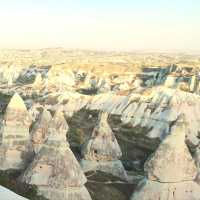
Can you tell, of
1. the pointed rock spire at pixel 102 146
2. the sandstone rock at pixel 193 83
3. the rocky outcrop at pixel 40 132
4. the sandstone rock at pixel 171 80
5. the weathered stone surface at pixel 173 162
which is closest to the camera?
the weathered stone surface at pixel 173 162

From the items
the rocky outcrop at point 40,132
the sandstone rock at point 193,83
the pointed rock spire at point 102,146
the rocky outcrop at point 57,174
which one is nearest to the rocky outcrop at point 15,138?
the rocky outcrop at point 40,132

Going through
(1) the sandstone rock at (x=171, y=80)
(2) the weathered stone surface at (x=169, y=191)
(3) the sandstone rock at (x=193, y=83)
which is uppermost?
(2) the weathered stone surface at (x=169, y=191)

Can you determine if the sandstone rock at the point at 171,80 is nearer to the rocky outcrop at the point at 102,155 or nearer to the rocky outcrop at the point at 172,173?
the rocky outcrop at the point at 102,155

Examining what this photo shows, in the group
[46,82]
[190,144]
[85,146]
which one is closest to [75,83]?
[46,82]

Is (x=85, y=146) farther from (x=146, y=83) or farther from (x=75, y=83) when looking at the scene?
(x=75, y=83)

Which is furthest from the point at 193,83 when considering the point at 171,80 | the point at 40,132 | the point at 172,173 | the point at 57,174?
the point at 57,174

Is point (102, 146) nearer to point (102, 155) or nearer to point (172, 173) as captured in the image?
point (102, 155)
